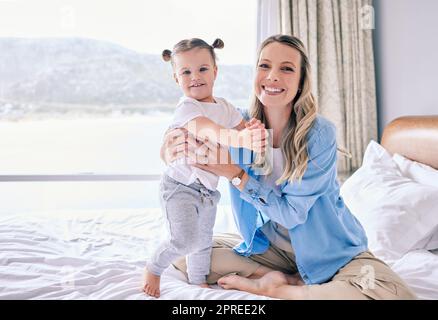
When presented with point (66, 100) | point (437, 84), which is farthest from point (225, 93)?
point (437, 84)

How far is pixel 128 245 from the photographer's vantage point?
5.39ft

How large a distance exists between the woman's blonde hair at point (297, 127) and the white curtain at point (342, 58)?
1409mm

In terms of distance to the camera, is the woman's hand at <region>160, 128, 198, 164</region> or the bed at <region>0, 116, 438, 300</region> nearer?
the bed at <region>0, 116, 438, 300</region>

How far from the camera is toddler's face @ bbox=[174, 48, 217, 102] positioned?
127 centimetres

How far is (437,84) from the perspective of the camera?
1920mm

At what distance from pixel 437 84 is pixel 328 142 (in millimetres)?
893

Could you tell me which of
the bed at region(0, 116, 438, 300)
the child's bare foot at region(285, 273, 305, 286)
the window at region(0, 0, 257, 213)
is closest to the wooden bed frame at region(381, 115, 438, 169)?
the bed at region(0, 116, 438, 300)

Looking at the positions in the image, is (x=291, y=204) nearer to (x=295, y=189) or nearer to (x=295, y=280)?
(x=295, y=189)

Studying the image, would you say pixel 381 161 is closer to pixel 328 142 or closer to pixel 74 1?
pixel 328 142

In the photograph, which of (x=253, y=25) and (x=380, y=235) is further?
(x=253, y=25)

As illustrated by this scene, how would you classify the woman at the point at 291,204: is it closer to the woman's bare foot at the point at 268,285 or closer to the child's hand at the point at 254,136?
the woman's bare foot at the point at 268,285

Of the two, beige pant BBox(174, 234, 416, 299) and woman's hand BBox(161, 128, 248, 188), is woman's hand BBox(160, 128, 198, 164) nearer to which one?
woman's hand BBox(161, 128, 248, 188)

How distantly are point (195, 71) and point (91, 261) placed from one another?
682 mm

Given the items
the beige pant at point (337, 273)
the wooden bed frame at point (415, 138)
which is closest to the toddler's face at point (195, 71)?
the beige pant at point (337, 273)
